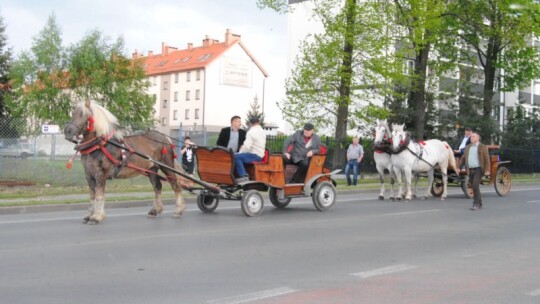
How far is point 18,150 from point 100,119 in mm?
10174

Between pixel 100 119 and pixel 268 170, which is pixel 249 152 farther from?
pixel 100 119

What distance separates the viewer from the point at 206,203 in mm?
13977

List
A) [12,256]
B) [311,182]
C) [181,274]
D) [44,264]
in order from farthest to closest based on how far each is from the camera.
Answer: [311,182]
[12,256]
[44,264]
[181,274]

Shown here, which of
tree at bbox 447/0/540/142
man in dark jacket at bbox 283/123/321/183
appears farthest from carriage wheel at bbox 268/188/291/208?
tree at bbox 447/0/540/142

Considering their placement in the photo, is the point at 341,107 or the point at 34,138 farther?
the point at 341,107

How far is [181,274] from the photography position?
7.32m

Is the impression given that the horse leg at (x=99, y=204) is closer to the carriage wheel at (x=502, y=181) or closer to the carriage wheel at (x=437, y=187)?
the carriage wheel at (x=437, y=187)

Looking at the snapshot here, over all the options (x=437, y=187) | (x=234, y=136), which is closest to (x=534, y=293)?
(x=234, y=136)

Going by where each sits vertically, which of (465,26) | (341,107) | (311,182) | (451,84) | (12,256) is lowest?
(12,256)

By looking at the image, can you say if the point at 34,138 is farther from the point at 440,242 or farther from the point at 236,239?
the point at 440,242

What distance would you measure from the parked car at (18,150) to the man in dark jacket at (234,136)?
29.2 feet

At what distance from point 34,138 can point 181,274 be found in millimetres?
15618

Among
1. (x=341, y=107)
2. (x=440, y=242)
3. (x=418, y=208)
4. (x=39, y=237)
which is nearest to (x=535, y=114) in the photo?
(x=341, y=107)

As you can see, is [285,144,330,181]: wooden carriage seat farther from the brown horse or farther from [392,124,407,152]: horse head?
[392,124,407,152]: horse head
